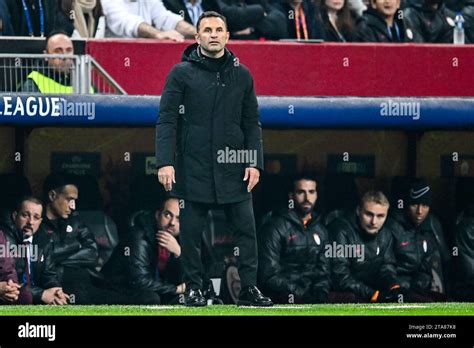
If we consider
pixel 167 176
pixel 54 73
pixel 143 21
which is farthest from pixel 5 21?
pixel 167 176

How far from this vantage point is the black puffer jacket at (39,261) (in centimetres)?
1267

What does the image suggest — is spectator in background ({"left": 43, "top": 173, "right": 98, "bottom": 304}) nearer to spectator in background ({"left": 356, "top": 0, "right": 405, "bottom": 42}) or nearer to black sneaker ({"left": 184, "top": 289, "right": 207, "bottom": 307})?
black sneaker ({"left": 184, "top": 289, "right": 207, "bottom": 307})

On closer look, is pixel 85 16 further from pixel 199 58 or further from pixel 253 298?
pixel 253 298

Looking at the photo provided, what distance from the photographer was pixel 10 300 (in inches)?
489

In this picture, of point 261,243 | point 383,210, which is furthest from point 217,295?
point 383,210

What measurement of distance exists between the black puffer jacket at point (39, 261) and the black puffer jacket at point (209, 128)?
2587mm

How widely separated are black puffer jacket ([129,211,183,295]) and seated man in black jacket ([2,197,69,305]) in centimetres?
60

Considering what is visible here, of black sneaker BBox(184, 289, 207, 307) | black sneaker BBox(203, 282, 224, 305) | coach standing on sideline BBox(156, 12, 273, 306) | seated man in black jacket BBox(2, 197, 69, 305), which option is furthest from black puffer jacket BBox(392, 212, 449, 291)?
black sneaker BBox(184, 289, 207, 307)

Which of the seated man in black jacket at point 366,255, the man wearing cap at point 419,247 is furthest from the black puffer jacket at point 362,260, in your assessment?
the man wearing cap at point 419,247

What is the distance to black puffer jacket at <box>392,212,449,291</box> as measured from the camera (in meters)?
13.5
